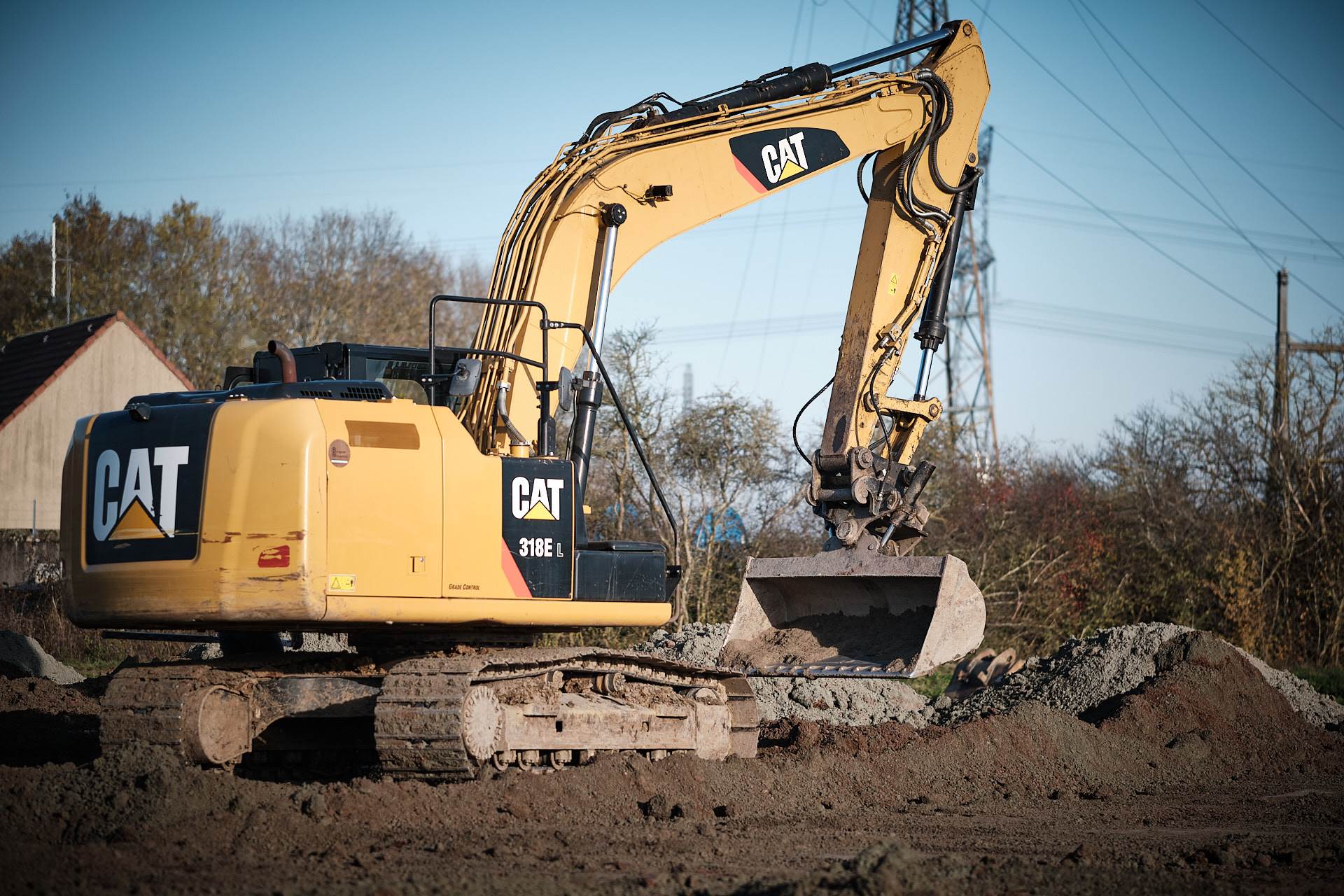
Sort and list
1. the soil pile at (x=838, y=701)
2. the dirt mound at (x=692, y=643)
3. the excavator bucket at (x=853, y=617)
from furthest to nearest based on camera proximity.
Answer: the dirt mound at (x=692, y=643) < the soil pile at (x=838, y=701) < the excavator bucket at (x=853, y=617)

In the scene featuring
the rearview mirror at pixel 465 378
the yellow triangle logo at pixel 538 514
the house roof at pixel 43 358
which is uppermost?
the house roof at pixel 43 358

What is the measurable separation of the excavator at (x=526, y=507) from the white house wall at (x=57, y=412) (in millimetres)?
18048

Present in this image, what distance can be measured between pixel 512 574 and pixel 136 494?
6.09ft

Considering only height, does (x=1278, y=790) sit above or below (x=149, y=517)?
below

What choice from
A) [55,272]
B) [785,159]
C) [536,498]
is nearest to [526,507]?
[536,498]

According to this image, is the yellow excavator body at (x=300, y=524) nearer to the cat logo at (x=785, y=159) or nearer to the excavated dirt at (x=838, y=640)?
the excavated dirt at (x=838, y=640)

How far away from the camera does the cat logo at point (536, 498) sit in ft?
21.8

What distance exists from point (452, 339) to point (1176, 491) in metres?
21.1

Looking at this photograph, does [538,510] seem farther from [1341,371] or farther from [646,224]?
[1341,371]

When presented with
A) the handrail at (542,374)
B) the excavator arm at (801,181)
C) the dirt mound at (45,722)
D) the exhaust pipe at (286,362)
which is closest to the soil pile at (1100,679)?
the excavator arm at (801,181)

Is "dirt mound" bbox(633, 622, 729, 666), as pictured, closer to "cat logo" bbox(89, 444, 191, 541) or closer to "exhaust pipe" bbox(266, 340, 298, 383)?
"exhaust pipe" bbox(266, 340, 298, 383)

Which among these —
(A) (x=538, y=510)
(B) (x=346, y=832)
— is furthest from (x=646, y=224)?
(B) (x=346, y=832)

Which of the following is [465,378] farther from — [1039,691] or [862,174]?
[1039,691]

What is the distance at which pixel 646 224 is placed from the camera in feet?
25.6
